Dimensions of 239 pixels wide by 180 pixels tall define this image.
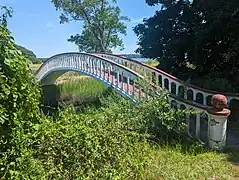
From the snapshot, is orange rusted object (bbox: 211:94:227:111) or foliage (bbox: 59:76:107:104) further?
foliage (bbox: 59:76:107:104)

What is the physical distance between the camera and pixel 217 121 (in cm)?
441

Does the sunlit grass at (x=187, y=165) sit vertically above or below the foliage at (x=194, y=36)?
below

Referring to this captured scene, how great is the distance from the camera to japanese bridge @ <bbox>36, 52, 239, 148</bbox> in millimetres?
4488

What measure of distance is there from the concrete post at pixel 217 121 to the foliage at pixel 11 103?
278 centimetres

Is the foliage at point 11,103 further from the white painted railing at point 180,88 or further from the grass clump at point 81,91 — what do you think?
the grass clump at point 81,91

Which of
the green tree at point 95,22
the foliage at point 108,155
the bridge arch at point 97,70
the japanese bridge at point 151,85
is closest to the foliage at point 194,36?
the japanese bridge at point 151,85

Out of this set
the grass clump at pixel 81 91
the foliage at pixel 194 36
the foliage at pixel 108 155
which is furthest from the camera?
the grass clump at pixel 81 91

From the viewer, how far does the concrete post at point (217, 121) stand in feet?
14.2

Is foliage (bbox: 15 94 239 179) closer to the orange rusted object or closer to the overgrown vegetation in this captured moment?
the overgrown vegetation

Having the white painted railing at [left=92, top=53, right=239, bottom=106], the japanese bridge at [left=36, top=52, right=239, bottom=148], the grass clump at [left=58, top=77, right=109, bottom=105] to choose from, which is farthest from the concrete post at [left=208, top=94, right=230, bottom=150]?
the grass clump at [left=58, top=77, right=109, bottom=105]

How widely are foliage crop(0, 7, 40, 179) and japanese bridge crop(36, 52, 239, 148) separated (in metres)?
2.68

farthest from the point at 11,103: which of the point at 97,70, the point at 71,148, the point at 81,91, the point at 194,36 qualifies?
the point at 81,91

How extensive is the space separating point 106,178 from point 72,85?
13.5 m

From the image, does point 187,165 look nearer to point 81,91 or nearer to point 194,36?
point 194,36
